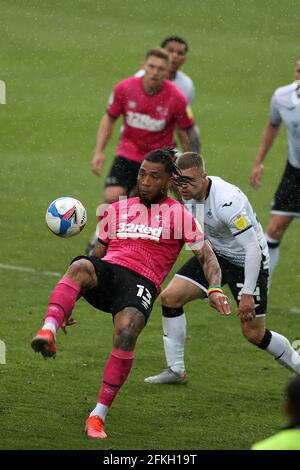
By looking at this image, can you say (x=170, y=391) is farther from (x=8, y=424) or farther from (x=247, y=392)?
(x=8, y=424)

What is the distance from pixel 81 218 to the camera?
9.11 metres

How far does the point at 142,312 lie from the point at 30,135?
47.4ft

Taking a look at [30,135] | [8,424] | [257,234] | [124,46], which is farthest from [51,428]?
[124,46]

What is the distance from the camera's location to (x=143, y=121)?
45.2 ft

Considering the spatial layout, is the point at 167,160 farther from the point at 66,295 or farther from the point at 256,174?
the point at 256,174

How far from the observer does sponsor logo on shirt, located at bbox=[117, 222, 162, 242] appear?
28.4 feet

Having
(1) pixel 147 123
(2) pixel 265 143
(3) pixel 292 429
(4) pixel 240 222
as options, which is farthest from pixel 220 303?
(1) pixel 147 123

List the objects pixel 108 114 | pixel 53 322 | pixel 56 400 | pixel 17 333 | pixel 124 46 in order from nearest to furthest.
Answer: pixel 53 322, pixel 56 400, pixel 17 333, pixel 108 114, pixel 124 46

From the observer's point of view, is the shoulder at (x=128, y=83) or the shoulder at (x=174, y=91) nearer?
the shoulder at (x=174, y=91)

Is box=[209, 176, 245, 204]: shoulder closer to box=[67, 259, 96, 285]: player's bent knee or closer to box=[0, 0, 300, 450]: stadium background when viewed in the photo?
box=[67, 259, 96, 285]: player's bent knee

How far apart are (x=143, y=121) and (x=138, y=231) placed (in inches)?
207

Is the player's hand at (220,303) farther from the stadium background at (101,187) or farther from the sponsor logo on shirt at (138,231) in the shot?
the stadium background at (101,187)

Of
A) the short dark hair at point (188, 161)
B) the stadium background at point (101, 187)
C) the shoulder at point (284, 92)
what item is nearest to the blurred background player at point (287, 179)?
the shoulder at point (284, 92)

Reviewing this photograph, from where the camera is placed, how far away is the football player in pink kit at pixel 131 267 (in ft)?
26.3
